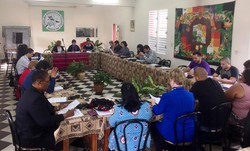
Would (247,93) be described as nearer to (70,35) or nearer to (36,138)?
(36,138)

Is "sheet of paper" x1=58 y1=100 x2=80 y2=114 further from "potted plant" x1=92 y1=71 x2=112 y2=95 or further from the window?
the window

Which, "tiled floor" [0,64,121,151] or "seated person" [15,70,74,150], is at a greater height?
"seated person" [15,70,74,150]

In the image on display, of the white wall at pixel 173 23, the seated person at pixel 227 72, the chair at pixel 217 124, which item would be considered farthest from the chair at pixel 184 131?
the white wall at pixel 173 23

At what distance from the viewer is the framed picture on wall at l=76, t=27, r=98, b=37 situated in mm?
13522

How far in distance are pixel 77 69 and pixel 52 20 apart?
598cm

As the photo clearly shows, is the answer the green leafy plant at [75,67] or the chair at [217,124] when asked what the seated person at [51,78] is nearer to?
the chair at [217,124]

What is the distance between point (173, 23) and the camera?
794cm

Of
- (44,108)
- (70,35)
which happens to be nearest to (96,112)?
(44,108)

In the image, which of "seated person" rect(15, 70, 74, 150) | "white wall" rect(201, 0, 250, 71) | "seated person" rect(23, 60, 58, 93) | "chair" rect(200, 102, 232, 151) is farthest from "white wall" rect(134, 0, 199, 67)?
"seated person" rect(15, 70, 74, 150)

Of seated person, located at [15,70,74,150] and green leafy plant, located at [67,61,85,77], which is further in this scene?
green leafy plant, located at [67,61,85,77]

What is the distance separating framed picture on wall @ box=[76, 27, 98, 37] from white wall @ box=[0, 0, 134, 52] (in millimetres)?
211

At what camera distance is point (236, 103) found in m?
3.17

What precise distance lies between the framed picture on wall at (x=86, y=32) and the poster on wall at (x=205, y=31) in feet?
22.6

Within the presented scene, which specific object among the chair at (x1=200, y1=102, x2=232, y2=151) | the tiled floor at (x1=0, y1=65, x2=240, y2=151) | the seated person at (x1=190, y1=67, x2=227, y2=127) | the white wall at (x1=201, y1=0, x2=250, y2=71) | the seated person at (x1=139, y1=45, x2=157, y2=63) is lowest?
the tiled floor at (x1=0, y1=65, x2=240, y2=151)
